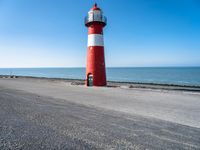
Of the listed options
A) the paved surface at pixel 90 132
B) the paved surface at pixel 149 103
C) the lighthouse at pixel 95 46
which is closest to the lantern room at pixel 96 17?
the lighthouse at pixel 95 46

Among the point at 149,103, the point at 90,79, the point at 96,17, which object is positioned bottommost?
the point at 149,103

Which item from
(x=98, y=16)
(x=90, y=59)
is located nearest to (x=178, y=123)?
(x=90, y=59)

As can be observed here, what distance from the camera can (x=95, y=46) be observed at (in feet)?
56.4

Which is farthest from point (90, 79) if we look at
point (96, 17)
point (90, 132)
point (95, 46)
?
point (90, 132)

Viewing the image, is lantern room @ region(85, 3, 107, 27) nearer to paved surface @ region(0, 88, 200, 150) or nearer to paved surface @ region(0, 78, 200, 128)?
paved surface @ region(0, 78, 200, 128)

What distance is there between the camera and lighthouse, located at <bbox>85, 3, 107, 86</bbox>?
17.2 metres

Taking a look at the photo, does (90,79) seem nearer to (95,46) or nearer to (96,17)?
(95,46)

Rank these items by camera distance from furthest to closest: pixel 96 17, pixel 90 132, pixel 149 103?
1. pixel 96 17
2. pixel 149 103
3. pixel 90 132

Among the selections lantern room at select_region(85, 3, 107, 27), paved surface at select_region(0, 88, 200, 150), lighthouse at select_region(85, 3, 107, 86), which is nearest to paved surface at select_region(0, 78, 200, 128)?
paved surface at select_region(0, 88, 200, 150)

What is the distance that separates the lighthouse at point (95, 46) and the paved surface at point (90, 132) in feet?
37.2

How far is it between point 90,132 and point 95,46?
13335 millimetres

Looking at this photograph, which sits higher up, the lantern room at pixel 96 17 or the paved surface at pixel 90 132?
the lantern room at pixel 96 17

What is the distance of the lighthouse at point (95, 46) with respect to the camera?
1716 cm

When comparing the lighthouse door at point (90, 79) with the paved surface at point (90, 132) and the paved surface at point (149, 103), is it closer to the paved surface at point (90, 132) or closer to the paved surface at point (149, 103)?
the paved surface at point (149, 103)
